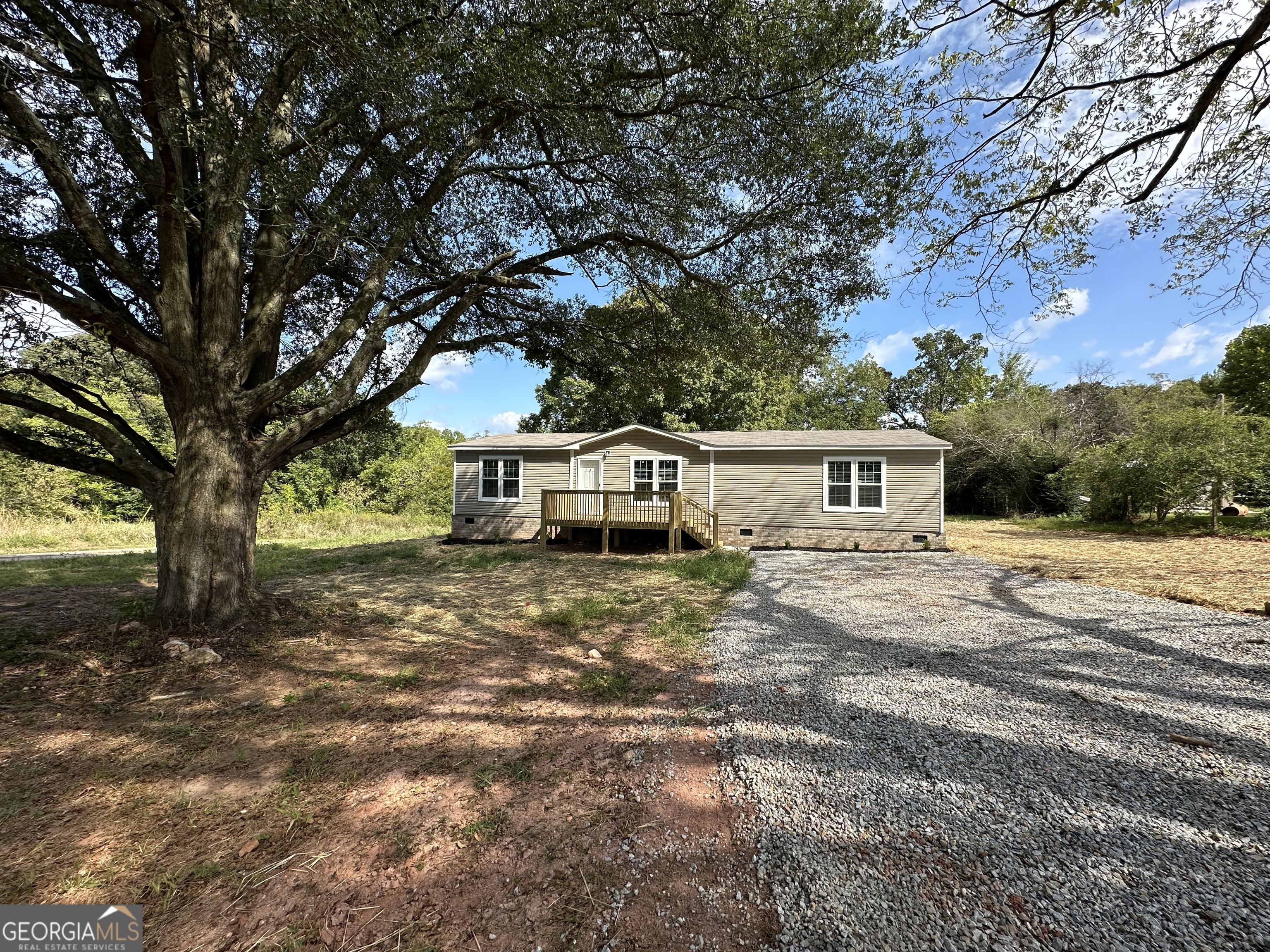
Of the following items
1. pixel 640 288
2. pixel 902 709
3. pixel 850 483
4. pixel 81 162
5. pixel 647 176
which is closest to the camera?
pixel 902 709

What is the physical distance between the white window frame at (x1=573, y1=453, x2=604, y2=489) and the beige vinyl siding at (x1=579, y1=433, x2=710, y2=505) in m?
0.05

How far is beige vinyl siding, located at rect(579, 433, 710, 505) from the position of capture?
13.6 meters

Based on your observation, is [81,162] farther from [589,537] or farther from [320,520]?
[320,520]

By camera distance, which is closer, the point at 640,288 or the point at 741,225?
the point at 741,225

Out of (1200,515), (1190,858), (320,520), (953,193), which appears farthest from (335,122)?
(1200,515)

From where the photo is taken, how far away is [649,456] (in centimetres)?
1391

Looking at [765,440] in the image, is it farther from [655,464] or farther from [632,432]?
[632,432]

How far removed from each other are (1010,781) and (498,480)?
13807mm

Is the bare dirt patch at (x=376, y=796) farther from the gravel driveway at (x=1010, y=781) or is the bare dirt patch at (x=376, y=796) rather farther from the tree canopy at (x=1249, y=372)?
the tree canopy at (x=1249, y=372)

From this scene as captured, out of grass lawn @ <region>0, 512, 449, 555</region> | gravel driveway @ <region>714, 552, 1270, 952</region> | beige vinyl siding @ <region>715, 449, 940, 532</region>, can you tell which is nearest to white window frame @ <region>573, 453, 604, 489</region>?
beige vinyl siding @ <region>715, 449, 940, 532</region>

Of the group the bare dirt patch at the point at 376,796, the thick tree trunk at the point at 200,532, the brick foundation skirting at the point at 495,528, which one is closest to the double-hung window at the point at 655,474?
the brick foundation skirting at the point at 495,528

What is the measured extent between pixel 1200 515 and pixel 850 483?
36.6 ft

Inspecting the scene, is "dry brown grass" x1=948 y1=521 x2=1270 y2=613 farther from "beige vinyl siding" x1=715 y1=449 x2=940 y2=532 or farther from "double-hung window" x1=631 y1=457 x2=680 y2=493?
"double-hung window" x1=631 y1=457 x2=680 y2=493

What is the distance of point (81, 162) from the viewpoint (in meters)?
4.56
